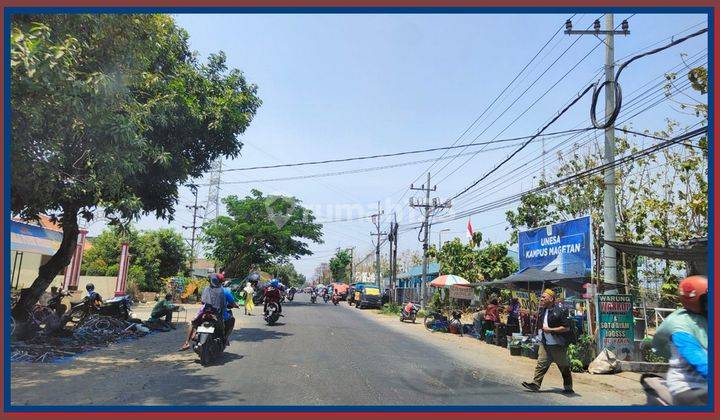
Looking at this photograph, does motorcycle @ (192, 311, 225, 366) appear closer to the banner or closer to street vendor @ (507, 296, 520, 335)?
the banner

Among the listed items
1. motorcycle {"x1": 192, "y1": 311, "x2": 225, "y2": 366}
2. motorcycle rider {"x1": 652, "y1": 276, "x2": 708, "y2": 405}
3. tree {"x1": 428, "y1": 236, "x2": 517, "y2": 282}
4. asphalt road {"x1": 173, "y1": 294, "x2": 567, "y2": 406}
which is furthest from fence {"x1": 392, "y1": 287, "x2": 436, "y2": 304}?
motorcycle rider {"x1": 652, "y1": 276, "x2": 708, "y2": 405}

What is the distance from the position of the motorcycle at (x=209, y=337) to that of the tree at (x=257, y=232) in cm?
2493

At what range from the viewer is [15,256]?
79.3ft

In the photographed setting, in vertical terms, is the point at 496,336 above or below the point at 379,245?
below

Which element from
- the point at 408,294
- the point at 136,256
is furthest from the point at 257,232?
the point at 408,294

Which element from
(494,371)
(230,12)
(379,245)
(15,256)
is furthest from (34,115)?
(379,245)

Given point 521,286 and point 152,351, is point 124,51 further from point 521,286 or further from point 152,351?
point 521,286

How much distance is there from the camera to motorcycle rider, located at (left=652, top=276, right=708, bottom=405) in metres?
3.89

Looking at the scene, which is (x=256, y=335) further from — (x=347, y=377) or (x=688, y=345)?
(x=688, y=345)

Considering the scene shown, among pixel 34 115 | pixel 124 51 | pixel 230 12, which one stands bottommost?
pixel 34 115

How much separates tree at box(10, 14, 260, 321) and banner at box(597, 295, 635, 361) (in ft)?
30.1

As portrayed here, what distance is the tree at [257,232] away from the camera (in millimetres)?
34500

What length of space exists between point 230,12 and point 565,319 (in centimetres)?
615

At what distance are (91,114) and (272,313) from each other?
434 inches
